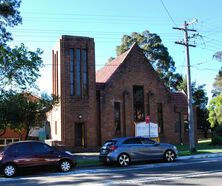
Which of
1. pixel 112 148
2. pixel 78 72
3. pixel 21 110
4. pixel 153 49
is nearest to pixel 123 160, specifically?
pixel 112 148

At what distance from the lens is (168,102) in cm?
3884

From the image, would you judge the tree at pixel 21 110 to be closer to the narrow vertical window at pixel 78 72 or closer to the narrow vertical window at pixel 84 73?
the narrow vertical window at pixel 78 72

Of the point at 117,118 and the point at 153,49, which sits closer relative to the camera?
the point at 117,118

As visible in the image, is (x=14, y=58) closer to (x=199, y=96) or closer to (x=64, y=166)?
(x=64, y=166)

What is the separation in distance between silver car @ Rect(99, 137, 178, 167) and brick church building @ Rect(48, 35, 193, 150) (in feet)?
40.6

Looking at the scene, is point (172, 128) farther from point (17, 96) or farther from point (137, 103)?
point (17, 96)

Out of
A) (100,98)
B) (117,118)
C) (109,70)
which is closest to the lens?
(100,98)

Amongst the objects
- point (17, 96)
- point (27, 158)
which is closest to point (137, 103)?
point (17, 96)

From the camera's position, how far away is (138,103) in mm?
37500

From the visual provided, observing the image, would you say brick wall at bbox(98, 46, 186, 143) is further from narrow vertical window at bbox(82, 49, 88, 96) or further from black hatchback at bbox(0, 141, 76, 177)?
black hatchback at bbox(0, 141, 76, 177)

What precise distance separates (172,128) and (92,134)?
872 cm

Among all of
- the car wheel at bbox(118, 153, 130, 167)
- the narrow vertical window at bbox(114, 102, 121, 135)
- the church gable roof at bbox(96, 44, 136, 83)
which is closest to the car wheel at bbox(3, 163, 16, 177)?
the car wheel at bbox(118, 153, 130, 167)

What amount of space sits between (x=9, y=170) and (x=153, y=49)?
41627 millimetres

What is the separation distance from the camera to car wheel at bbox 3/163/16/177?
1770 cm
